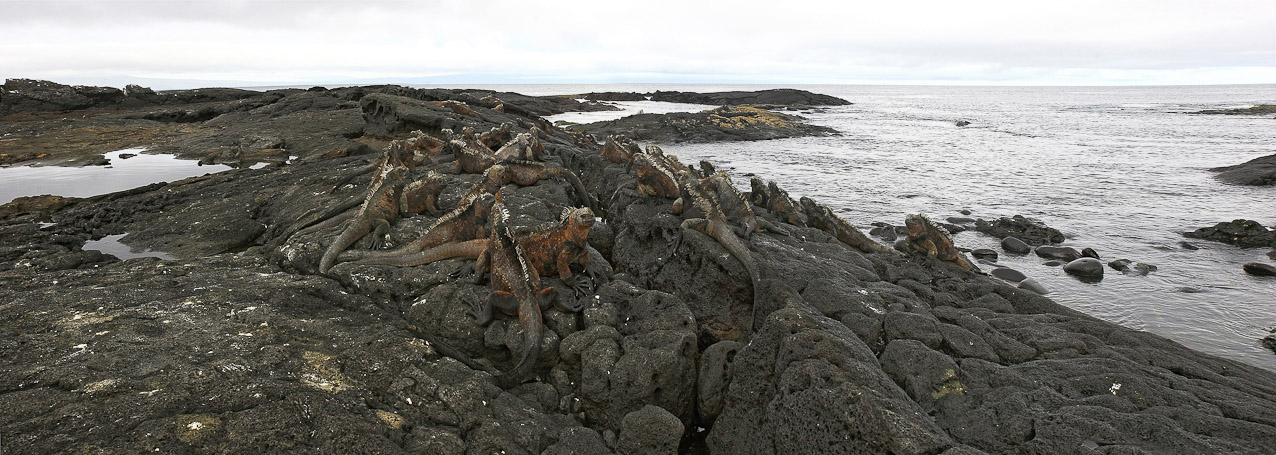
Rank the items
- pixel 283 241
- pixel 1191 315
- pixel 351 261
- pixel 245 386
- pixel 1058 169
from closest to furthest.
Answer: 1. pixel 245 386
2. pixel 351 261
3. pixel 283 241
4. pixel 1191 315
5. pixel 1058 169

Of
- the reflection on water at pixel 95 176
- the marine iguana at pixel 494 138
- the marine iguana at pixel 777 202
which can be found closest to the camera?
the marine iguana at pixel 777 202

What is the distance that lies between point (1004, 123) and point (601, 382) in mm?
62839

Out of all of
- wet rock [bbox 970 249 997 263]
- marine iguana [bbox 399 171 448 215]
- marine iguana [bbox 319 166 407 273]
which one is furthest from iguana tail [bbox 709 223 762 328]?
wet rock [bbox 970 249 997 263]

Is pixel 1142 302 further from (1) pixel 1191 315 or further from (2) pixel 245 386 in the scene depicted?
(2) pixel 245 386

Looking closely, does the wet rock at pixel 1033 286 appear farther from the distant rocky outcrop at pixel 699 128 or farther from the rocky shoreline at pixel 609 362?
the distant rocky outcrop at pixel 699 128

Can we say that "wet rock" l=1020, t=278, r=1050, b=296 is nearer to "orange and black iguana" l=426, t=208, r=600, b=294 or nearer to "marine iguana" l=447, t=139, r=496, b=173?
"orange and black iguana" l=426, t=208, r=600, b=294

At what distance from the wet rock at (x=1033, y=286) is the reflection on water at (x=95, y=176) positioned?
848 inches

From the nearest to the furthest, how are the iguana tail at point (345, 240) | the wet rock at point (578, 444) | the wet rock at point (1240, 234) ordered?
the wet rock at point (578, 444) → the iguana tail at point (345, 240) → the wet rock at point (1240, 234)

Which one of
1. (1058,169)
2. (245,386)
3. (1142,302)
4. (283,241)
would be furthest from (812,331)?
(1058,169)

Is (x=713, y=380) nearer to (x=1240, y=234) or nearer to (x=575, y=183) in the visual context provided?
(x=575, y=183)

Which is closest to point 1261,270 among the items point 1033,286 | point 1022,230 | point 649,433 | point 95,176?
point 1022,230

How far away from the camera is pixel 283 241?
8219mm

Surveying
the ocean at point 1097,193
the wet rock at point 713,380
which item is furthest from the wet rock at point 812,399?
the ocean at point 1097,193

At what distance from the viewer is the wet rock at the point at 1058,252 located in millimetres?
12146
